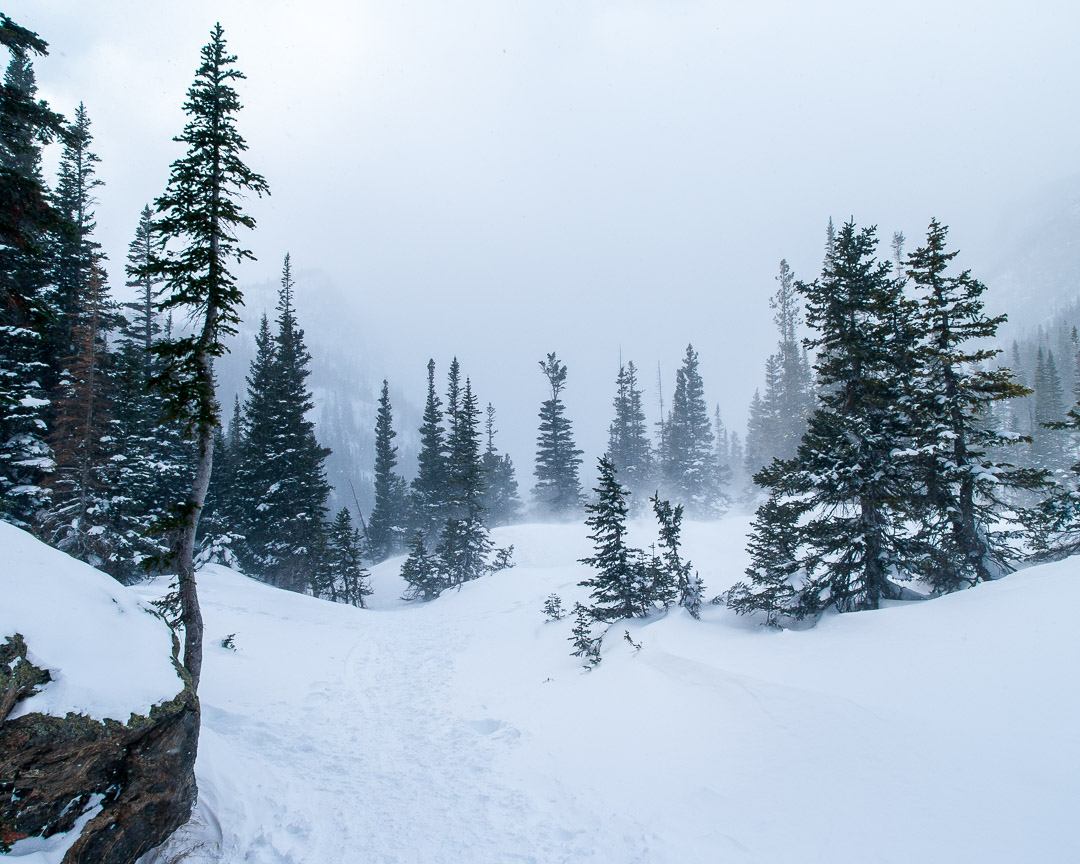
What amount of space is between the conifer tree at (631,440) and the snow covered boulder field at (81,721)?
50.3 m

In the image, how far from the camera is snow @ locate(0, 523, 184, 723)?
4801mm

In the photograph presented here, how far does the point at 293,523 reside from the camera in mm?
27938

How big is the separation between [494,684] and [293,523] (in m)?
20.1

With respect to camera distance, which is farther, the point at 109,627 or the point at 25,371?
the point at 25,371

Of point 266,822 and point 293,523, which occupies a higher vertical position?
point 293,523

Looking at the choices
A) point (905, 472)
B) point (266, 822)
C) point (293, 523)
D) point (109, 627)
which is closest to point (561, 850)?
point (266, 822)

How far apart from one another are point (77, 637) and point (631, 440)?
53473 mm

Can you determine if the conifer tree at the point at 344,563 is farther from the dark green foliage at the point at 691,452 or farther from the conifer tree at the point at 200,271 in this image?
the dark green foliage at the point at 691,452

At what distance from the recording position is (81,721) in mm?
4758

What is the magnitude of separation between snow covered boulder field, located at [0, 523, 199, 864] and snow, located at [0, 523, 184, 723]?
13 millimetres

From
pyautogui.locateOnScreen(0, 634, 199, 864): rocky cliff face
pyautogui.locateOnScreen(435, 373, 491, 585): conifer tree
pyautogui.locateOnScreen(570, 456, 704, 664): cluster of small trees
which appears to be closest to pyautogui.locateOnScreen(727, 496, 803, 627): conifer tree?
pyautogui.locateOnScreen(570, 456, 704, 664): cluster of small trees

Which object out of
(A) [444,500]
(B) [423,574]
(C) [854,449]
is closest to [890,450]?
(C) [854,449]

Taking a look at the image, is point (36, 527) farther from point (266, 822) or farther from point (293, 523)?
point (266, 822)

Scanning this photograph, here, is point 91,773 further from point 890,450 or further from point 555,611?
point 890,450
